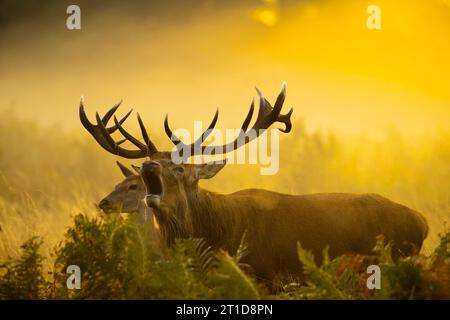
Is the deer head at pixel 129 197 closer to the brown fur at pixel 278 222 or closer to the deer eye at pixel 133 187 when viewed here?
the deer eye at pixel 133 187

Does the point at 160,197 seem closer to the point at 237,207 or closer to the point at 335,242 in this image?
the point at 237,207

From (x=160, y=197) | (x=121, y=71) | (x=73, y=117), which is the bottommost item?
(x=160, y=197)

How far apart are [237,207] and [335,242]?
937 millimetres

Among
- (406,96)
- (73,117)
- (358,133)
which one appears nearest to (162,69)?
(73,117)

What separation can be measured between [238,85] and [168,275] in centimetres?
2194

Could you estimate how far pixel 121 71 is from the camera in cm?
2567

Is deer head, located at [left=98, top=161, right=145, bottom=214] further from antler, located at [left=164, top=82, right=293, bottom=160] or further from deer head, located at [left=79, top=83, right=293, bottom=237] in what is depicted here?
antler, located at [left=164, top=82, right=293, bottom=160]

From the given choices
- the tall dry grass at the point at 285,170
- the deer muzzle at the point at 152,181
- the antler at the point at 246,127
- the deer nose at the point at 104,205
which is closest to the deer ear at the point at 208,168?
the antler at the point at 246,127

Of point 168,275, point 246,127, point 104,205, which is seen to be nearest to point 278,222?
point 246,127

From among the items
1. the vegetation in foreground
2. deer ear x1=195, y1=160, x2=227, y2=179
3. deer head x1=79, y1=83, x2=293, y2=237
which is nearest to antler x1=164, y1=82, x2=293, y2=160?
deer head x1=79, y1=83, x2=293, y2=237

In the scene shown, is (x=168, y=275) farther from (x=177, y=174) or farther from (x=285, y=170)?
(x=285, y=170)

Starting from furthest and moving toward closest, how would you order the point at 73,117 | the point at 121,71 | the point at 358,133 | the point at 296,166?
the point at 121,71 < the point at 73,117 < the point at 358,133 < the point at 296,166

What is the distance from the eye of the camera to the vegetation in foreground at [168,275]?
148 inches

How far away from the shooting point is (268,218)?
717 centimetres
